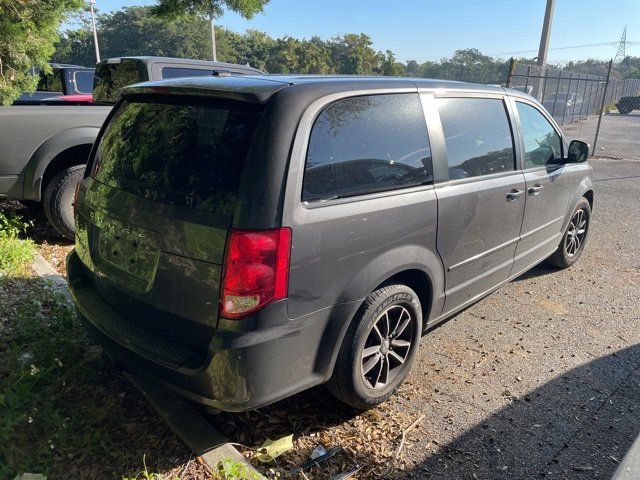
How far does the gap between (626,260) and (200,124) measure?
5.26 m

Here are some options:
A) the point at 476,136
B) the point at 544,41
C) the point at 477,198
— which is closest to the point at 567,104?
the point at 544,41

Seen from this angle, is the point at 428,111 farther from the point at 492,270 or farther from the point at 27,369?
the point at 27,369

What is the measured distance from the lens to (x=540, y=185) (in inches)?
160

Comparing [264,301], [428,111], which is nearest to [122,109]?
[264,301]

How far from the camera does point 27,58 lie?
4.96 meters

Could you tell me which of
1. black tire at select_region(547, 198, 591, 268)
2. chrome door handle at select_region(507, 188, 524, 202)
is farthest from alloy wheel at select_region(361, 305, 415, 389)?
black tire at select_region(547, 198, 591, 268)

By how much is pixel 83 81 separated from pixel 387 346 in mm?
8750

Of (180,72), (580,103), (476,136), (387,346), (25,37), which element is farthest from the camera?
(580,103)

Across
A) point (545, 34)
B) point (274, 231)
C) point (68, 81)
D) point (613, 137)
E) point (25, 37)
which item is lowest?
point (613, 137)

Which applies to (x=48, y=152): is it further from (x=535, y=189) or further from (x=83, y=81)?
(x=83, y=81)

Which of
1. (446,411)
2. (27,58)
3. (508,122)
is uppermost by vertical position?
(27,58)

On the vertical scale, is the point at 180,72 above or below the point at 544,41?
below

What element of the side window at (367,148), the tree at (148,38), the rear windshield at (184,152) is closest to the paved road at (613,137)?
the side window at (367,148)

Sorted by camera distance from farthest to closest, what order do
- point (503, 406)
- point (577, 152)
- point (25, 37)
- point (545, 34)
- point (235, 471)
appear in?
1. point (545, 34)
2. point (25, 37)
3. point (577, 152)
4. point (503, 406)
5. point (235, 471)
